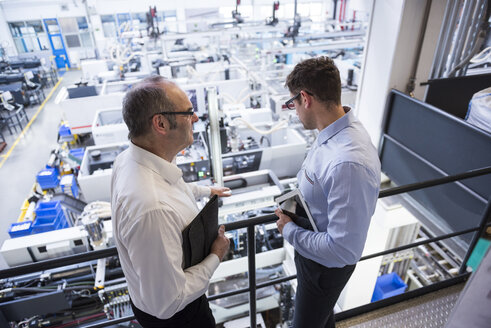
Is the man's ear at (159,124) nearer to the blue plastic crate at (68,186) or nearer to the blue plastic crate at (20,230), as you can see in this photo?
the blue plastic crate at (20,230)

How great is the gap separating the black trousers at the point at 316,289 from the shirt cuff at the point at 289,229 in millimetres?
175

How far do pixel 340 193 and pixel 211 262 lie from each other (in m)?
0.56

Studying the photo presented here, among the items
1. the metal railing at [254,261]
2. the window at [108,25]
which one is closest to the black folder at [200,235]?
the metal railing at [254,261]

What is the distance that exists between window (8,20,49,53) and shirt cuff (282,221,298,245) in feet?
65.8

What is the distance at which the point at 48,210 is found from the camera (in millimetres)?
4945

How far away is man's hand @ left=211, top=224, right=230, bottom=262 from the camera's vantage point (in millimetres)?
1291

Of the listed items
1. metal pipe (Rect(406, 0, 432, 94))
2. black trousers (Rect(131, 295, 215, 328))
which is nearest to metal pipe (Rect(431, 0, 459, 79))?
metal pipe (Rect(406, 0, 432, 94))

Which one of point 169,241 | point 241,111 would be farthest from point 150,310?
point 241,111

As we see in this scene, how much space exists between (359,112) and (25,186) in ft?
26.0

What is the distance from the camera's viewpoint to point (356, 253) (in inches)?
49.3

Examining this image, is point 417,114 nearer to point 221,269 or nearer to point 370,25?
point 370,25

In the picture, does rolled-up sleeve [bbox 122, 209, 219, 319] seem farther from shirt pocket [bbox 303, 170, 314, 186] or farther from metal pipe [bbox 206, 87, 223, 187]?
metal pipe [bbox 206, 87, 223, 187]

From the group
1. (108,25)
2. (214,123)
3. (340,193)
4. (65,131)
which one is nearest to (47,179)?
(65,131)

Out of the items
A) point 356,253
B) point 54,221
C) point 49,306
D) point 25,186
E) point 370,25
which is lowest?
point 25,186
